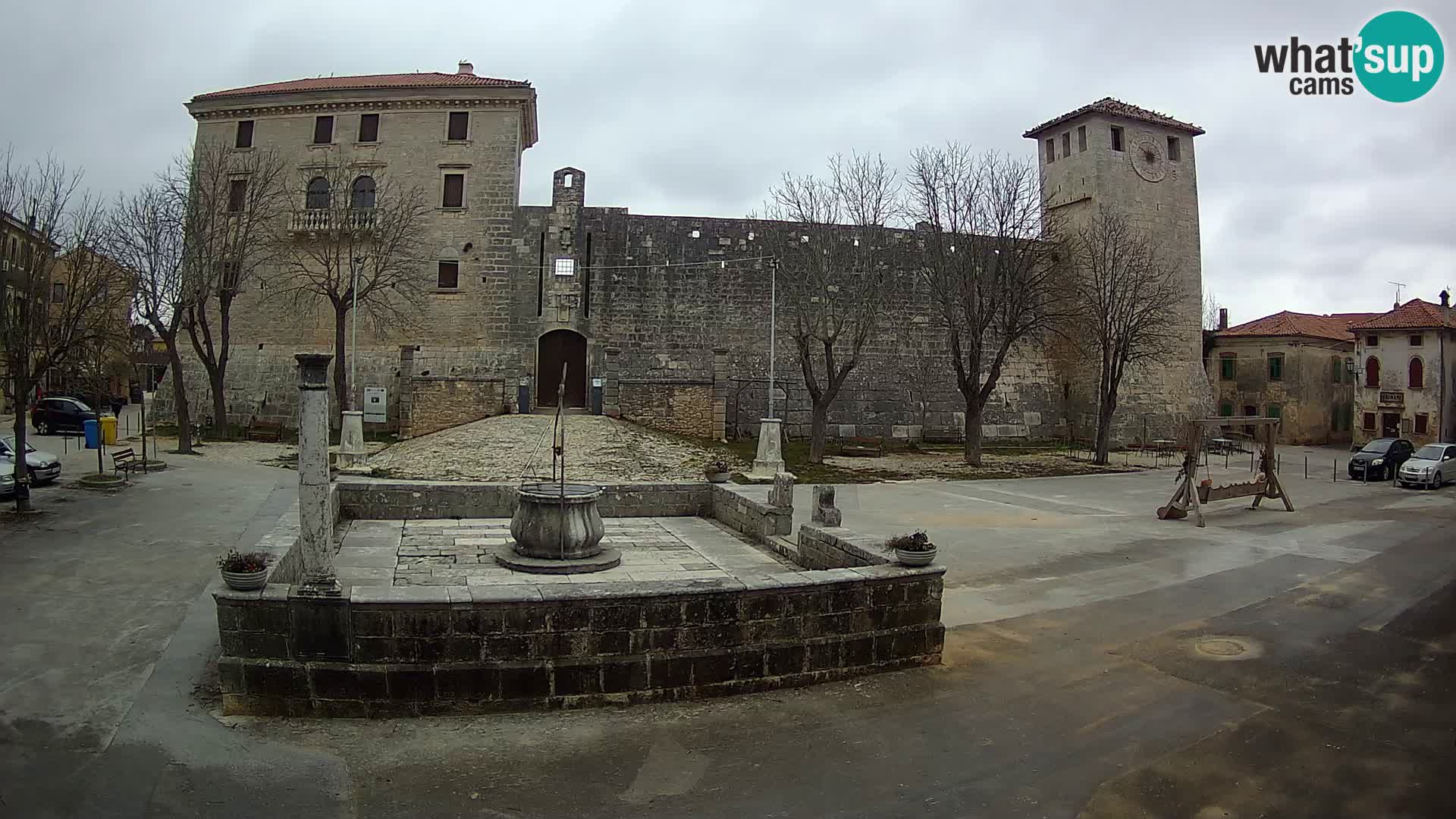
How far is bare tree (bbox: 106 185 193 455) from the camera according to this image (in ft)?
74.7

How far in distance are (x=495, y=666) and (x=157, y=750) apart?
1.89 m

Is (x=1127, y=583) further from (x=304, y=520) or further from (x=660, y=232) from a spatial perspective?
(x=660, y=232)

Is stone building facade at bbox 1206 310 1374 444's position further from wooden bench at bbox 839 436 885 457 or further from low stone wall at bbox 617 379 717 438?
low stone wall at bbox 617 379 717 438

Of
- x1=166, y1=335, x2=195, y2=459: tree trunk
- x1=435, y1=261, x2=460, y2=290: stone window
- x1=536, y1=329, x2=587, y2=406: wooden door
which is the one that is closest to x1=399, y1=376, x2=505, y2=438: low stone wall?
x1=536, y1=329, x2=587, y2=406: wooden door

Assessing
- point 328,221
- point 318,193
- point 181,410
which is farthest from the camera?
point 318,193

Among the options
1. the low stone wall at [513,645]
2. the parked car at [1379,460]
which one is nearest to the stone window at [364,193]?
Result: the low stone wall at [513,645]

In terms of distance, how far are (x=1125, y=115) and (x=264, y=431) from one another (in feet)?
105

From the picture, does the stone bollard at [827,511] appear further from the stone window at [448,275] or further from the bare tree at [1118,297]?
the stone window at [448,275]

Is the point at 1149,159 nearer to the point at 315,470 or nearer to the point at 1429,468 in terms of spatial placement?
the point at 1429,468

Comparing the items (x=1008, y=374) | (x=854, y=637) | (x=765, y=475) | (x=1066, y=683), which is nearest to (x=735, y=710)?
(x=854, y=637)

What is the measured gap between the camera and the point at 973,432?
24438 mm

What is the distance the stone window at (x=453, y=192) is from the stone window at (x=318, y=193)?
12.9 feet

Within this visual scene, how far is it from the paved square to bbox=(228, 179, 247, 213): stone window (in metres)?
23.6

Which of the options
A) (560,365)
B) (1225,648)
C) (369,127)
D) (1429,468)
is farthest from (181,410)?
(1429,468)
